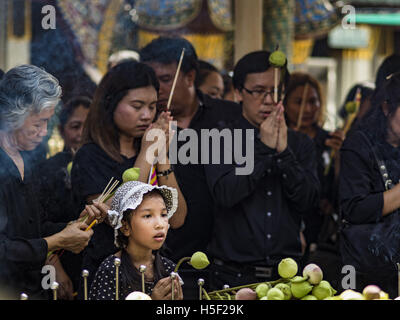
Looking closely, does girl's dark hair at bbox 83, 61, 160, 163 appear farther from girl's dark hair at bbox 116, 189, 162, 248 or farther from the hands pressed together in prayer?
the hands pressed together in prayer

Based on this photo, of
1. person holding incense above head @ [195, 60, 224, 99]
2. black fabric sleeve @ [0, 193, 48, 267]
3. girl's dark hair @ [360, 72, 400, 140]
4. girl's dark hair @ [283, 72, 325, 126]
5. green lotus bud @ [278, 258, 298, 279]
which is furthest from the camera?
girl's dark hair @ [283, 72, 325, 126]

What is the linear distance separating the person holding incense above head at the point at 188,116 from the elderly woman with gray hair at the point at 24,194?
1.97 ft

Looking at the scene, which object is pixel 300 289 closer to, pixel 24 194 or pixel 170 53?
pixel 24 194

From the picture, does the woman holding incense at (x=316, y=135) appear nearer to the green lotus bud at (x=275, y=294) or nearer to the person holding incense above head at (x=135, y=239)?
the person holding incense above head at (x=135, y=239)

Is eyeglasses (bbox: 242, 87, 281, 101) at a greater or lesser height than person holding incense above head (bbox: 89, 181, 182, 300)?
greater

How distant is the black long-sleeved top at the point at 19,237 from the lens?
7.73 feet

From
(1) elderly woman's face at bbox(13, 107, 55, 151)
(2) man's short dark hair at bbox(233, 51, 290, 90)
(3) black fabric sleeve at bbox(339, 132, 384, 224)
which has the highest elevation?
(2) man's short dark hair at bbox(233, 51, 290, 90)

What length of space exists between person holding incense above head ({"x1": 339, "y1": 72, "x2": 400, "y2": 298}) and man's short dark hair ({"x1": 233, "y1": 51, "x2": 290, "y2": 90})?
0.48 m

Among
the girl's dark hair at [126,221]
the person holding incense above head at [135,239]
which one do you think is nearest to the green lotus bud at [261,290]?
the person holding incense above head at [135,239]

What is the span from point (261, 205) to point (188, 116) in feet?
1.75

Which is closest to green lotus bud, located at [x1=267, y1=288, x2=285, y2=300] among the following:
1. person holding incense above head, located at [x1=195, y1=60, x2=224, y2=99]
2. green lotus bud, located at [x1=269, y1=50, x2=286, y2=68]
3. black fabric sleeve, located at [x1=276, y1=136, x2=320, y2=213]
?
black fabric sleeve, located at [x1=276, y1=136, x2=320, y2=213]

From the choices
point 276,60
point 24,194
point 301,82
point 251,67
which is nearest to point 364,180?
point 276,60

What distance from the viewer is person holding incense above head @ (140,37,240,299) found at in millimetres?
3100
